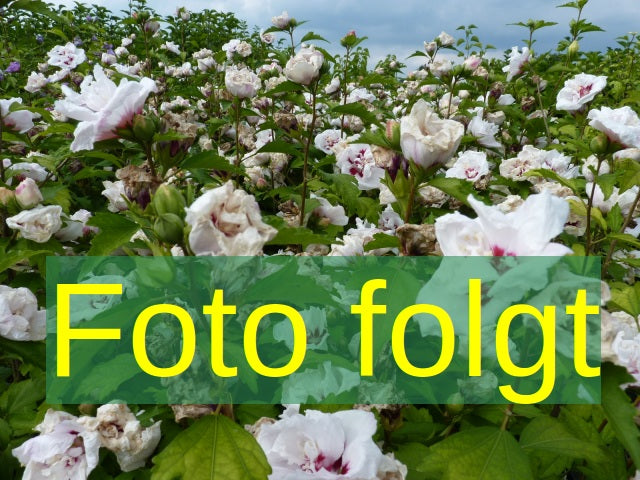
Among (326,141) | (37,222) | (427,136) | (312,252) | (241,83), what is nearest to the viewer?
(427,136)

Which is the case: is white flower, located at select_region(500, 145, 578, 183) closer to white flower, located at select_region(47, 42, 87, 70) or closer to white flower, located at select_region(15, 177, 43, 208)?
white flower, located at select_region(15, 177, 43, 208)

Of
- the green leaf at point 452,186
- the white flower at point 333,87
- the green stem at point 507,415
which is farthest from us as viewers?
the white flower at point 333,87

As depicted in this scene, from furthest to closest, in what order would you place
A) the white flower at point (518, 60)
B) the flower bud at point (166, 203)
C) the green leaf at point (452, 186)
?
1. the white flower at point (518, 60)
2. the green leaf at point (452, 186)
3. the flower bud at point (166, 203)

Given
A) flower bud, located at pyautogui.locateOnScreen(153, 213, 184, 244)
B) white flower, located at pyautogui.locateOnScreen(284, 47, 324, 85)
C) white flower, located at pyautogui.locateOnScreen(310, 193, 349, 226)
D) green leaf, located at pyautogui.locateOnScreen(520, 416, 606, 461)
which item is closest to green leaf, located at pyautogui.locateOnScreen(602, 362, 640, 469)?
green leaf, located at pyautogui.locateOnScreen(520, 416, 606, 461)

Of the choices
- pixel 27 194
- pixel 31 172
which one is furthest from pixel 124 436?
pixel 31 172

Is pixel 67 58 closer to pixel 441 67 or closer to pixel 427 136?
pixel 441 67

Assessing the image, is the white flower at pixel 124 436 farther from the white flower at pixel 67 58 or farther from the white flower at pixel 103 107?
the white flower at pixel 67 58

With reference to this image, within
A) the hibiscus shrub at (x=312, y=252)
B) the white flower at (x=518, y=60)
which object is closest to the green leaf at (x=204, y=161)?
the hibiscus shrub at (x=312, y=252)
